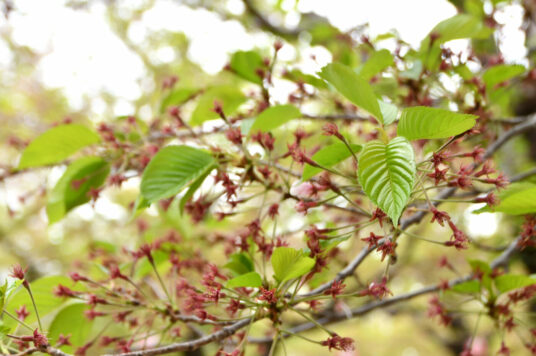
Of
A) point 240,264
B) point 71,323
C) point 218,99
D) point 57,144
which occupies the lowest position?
point 71,323

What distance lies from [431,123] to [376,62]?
0.49m

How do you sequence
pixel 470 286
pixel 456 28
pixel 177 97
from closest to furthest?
pixel 470 286
pixel 456 28
pixel 177 97

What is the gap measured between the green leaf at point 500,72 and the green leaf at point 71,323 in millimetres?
1255

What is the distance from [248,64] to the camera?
4.63ft

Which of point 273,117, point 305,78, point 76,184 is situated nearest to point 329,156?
point 273,117

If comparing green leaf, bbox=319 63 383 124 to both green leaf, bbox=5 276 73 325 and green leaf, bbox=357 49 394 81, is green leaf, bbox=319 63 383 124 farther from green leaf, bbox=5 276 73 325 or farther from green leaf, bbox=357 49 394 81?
green leaf, bbox=5 276 73 325

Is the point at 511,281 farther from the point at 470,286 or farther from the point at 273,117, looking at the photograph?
the point at 273,117

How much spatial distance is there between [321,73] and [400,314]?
140 inches

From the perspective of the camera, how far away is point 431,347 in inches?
153

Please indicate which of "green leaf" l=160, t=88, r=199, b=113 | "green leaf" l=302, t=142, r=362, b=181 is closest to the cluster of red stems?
"green leaf" l=302, t=142, r=362, b=181

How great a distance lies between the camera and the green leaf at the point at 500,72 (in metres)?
1.19

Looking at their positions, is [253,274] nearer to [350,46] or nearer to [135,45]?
[350,46]

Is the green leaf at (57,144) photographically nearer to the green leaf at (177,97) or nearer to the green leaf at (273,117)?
the green leaf at (177,97)

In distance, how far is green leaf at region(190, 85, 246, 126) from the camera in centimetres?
145
